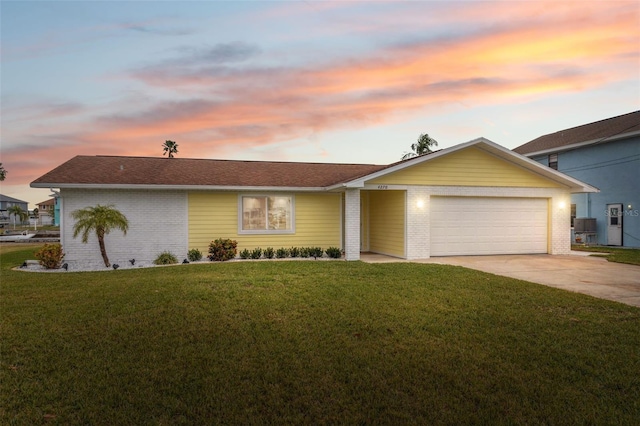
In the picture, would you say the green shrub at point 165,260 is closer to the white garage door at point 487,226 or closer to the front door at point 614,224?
the white garage door at point 487,226

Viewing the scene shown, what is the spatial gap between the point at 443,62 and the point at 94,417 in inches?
631

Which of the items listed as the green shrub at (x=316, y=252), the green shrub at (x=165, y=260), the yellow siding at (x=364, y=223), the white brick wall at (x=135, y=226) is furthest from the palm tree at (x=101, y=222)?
the yellow siding at (x=364, y=223)

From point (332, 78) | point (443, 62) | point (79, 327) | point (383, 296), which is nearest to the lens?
point (79, 327)

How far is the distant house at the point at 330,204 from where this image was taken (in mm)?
14438

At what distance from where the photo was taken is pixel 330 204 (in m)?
16.4

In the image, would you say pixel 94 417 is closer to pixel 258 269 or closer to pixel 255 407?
pixel 255 407

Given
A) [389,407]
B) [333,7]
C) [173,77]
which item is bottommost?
[389,407]

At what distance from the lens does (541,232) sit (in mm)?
16531

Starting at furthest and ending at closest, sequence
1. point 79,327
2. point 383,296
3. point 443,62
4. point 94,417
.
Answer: point 443,62 → point 383,296 → point 79,327 → point 94,417

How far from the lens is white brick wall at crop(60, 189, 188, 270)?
14250mm

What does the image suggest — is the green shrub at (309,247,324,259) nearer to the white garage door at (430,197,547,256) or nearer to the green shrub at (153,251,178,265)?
the white garage door at (430,197,547,256)

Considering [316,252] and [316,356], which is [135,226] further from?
[316,356]

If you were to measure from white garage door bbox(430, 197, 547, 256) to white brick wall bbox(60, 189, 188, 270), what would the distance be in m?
9.65

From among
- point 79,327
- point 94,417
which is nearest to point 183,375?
point 94,417
